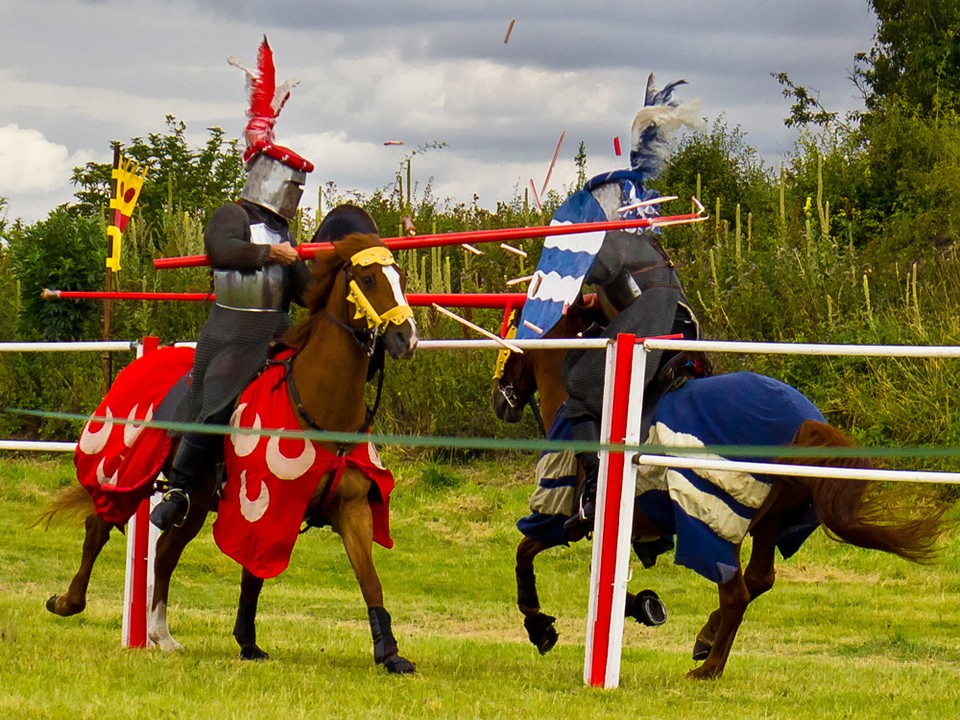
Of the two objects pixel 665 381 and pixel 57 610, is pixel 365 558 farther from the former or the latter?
pixel 57 610

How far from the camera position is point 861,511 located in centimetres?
628

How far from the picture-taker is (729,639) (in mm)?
6441

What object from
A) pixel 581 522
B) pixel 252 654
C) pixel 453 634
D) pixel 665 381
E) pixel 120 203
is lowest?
pixel 453 634

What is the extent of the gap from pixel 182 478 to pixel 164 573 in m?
0.83

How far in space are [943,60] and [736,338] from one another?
10080 mm

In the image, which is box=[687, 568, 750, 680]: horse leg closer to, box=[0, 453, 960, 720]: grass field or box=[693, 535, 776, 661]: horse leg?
box=[0, 453, 960, 720]: grass field

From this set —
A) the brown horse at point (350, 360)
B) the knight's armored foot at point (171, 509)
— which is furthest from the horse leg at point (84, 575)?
the brown horse at point (350, 360)

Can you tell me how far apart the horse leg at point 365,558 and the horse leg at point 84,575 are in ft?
5.56

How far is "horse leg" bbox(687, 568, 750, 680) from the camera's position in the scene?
640cm

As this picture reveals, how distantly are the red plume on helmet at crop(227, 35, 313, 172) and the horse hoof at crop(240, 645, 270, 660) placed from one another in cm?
219

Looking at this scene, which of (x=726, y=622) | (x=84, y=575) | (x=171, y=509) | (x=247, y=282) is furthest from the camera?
(x=84, y=575)

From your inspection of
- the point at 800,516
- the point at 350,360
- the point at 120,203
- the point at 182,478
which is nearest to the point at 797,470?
the point at 800,516

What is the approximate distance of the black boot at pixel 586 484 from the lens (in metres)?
6.75

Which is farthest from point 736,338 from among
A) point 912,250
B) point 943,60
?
point 943,60
